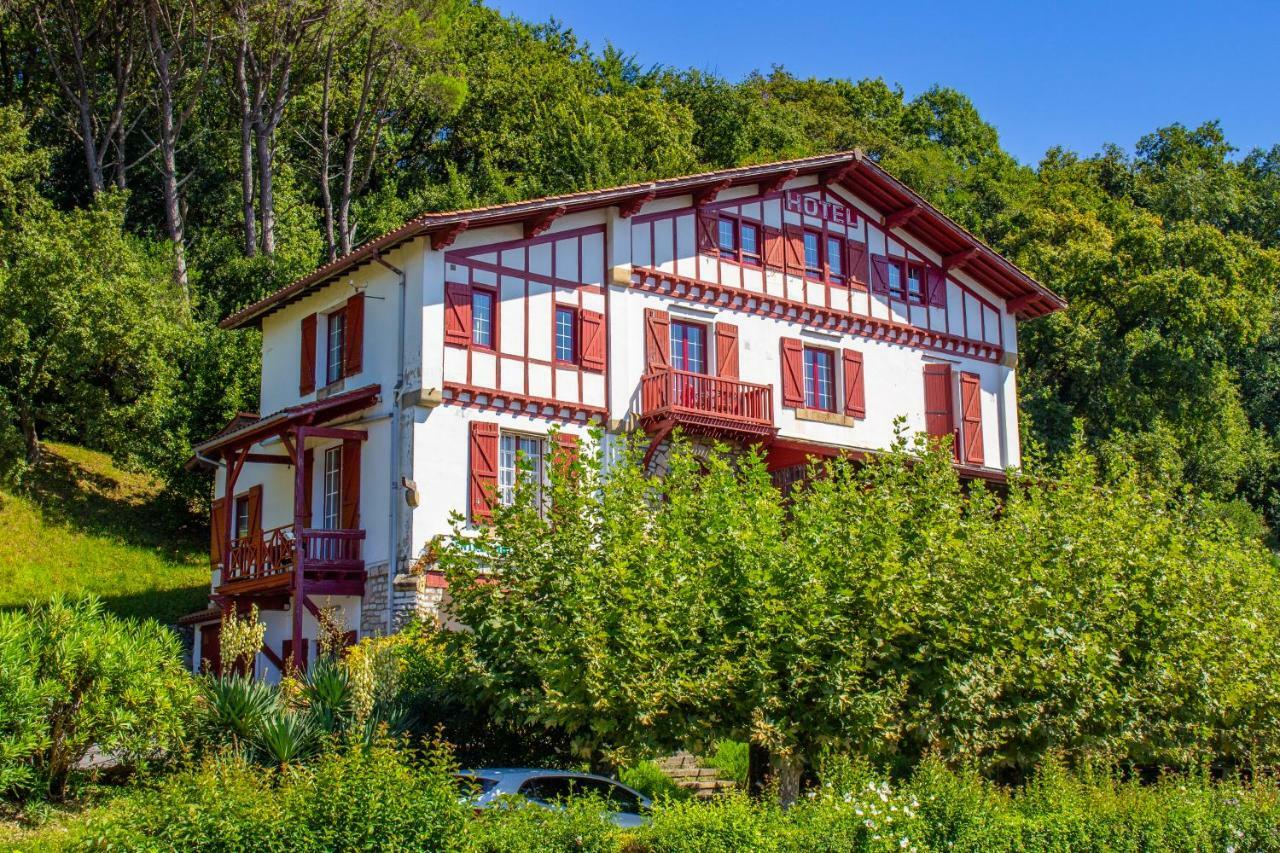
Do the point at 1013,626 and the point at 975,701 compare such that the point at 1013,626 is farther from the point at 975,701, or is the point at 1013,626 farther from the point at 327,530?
the point at 327,530

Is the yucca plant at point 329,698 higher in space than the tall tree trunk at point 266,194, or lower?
lower

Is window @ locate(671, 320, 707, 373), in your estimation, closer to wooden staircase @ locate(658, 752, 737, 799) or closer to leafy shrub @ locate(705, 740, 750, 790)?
wooden staircase @ locate(658, 752, 737, 799)

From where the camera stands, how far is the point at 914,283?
3216 centimetres

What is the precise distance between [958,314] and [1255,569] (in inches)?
478

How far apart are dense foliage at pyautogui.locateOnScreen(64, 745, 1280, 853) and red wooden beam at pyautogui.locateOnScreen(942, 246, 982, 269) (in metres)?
17.1

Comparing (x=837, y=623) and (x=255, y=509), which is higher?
(x=255, y=509)

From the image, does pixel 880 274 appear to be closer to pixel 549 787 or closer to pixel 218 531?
pixel 218 531

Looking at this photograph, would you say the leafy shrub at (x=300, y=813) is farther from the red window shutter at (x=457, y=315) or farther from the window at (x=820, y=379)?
the window at (x=820, y=379)

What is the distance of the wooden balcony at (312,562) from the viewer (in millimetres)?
24578

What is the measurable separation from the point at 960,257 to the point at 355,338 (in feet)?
45.7

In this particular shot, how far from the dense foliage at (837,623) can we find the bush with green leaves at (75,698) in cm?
342

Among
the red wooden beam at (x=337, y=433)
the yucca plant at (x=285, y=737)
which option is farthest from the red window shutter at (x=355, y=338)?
the yucca plant at (x=285, y=737)

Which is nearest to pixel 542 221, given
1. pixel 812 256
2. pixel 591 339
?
pixel 591 339

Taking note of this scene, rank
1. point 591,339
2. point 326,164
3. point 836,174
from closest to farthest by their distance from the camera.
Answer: point 591,339 < point 836,174 < point 326,164
